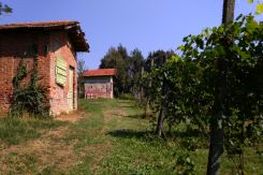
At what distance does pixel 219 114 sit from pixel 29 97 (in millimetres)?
14332

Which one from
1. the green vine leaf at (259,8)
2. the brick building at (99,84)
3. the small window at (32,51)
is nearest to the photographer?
the green vine leaf at (259,8)

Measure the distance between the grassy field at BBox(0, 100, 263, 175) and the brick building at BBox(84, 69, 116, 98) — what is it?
4163 centimetres

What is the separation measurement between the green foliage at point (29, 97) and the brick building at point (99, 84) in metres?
38.4

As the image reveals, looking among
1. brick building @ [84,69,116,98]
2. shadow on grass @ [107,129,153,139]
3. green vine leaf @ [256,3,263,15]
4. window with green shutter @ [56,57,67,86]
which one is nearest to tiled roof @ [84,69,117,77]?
brick building @ [84,69,116,98]

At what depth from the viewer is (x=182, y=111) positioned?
5.91 metres

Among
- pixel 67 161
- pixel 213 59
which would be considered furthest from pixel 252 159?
pixel 213 59

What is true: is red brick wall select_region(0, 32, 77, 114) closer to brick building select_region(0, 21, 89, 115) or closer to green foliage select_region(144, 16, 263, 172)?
brick building select_region(0, 21, 89, 115)

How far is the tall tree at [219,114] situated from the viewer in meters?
5.14

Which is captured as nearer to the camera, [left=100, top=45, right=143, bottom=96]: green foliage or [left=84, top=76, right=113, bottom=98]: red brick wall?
[left=84, top=76, right=113, bottom=98]: red brick wall

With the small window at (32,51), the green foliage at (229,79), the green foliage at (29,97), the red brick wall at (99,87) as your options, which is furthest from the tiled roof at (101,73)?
the green foliage at (229,79)

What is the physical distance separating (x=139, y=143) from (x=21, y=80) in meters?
7.77

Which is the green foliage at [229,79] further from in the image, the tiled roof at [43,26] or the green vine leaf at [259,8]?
the tiled roof at [43,26]

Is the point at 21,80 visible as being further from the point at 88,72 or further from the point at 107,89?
the point at 88,72

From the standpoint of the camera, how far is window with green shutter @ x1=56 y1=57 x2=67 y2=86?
2026 cm
